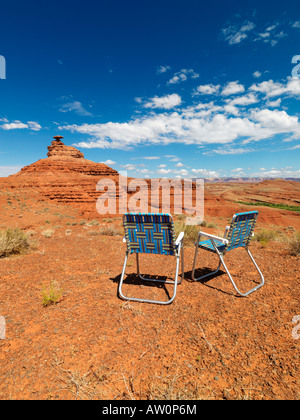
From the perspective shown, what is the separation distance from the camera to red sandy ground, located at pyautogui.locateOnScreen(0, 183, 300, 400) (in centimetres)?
164

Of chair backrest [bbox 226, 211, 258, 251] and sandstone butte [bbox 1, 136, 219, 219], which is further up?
sandstone butte [bbox 1, 136, 219, 219]

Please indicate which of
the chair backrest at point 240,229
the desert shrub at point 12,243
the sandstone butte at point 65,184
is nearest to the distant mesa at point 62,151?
the sandstone butte at point 65,184

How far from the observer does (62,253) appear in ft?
17.5

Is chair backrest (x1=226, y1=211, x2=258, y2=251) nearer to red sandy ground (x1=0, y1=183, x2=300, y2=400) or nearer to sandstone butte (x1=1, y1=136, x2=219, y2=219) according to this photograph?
red sandy ground (x1=0, y1=183, x2=300, y2=400)

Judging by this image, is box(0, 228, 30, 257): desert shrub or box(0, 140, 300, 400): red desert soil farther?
box(0, 228, 30, 257): desert shrub

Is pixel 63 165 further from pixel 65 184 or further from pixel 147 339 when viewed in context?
pixel 147 339

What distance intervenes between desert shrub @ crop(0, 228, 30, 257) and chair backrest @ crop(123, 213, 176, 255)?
3.76m

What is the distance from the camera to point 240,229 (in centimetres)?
348

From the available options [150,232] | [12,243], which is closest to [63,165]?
[12,243]

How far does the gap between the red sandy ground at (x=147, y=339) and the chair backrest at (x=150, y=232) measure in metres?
0.80

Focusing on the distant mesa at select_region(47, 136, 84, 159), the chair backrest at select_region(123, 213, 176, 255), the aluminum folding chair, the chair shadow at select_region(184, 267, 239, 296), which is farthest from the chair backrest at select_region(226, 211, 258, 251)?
the distant mesa at select_region(47, 136, 84, 159)

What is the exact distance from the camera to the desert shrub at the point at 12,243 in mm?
5012

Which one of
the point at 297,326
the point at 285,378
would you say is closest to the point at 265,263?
the point at 297,326
